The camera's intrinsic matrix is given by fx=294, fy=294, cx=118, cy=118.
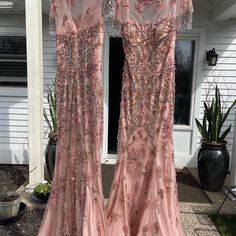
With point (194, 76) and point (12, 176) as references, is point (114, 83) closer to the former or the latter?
point (194, 76)

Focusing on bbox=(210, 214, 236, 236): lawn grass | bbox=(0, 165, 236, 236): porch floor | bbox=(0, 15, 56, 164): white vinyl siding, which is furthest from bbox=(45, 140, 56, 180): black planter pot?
bbox=(210, 214, 236, 236): lawn grass

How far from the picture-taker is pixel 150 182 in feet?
6.98

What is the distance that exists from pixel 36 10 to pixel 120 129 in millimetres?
2170

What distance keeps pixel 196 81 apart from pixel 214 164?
1.63 m

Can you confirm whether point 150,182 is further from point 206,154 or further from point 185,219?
point 206,154

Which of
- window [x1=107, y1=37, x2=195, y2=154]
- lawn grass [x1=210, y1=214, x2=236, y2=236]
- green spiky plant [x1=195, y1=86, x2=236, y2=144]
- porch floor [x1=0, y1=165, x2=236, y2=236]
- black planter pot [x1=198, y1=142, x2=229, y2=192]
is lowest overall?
lawn grass [x1=210, y1=214, x2=236, y2=236]

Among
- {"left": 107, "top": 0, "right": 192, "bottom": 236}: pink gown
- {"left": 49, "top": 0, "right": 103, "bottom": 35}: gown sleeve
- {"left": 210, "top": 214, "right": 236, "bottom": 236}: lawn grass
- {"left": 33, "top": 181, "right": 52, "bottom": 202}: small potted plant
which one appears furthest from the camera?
{"left": 33, "top": 181, "right": 52, "bottom": 202}: small potted plant

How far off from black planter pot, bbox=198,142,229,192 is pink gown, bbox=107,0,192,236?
6.88 feet

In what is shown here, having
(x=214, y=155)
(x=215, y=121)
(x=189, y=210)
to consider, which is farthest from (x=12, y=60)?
→ (x=189, y=210)

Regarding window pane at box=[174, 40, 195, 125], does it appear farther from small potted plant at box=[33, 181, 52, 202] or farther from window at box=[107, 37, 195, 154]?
small potted plant at box=[33, 181, 52, 202]

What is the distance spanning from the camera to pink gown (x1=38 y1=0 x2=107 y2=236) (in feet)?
6.23

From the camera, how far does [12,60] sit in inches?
204

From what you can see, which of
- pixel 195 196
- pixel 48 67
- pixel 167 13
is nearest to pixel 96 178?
pixel 167 13

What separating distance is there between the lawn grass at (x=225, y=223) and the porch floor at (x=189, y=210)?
8cm
